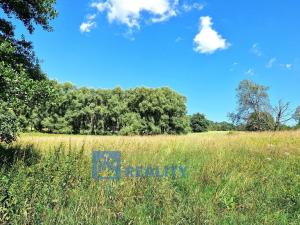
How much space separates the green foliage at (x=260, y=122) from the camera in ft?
195

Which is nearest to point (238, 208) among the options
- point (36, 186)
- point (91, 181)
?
point (91, 181)

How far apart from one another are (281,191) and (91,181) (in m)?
4.18

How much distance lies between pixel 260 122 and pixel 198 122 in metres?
63.7

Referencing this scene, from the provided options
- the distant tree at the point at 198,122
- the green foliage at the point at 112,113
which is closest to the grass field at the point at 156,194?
the green foliage at the point at 112,113

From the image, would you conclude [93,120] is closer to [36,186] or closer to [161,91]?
[161,91]

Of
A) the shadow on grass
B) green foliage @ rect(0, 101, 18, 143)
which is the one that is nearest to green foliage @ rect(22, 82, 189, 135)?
the shadow on grass

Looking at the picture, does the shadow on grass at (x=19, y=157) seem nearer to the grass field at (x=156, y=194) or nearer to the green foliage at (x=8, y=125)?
the grass field at (x=156, y=194)

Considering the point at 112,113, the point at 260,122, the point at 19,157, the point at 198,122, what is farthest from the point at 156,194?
the point at 198,122

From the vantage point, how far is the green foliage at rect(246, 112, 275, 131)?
5935 cm

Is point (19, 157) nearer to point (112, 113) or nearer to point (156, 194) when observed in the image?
point (156, 194)

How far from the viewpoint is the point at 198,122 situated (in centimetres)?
12438

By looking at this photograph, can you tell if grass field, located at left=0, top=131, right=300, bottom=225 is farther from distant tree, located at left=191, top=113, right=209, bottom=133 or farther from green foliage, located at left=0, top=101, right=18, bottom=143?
distant tree, located at left=191, top=113, right=209, bottom=133

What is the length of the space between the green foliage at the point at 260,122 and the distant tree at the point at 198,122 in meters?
61.1

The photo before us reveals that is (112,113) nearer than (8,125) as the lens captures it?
No
